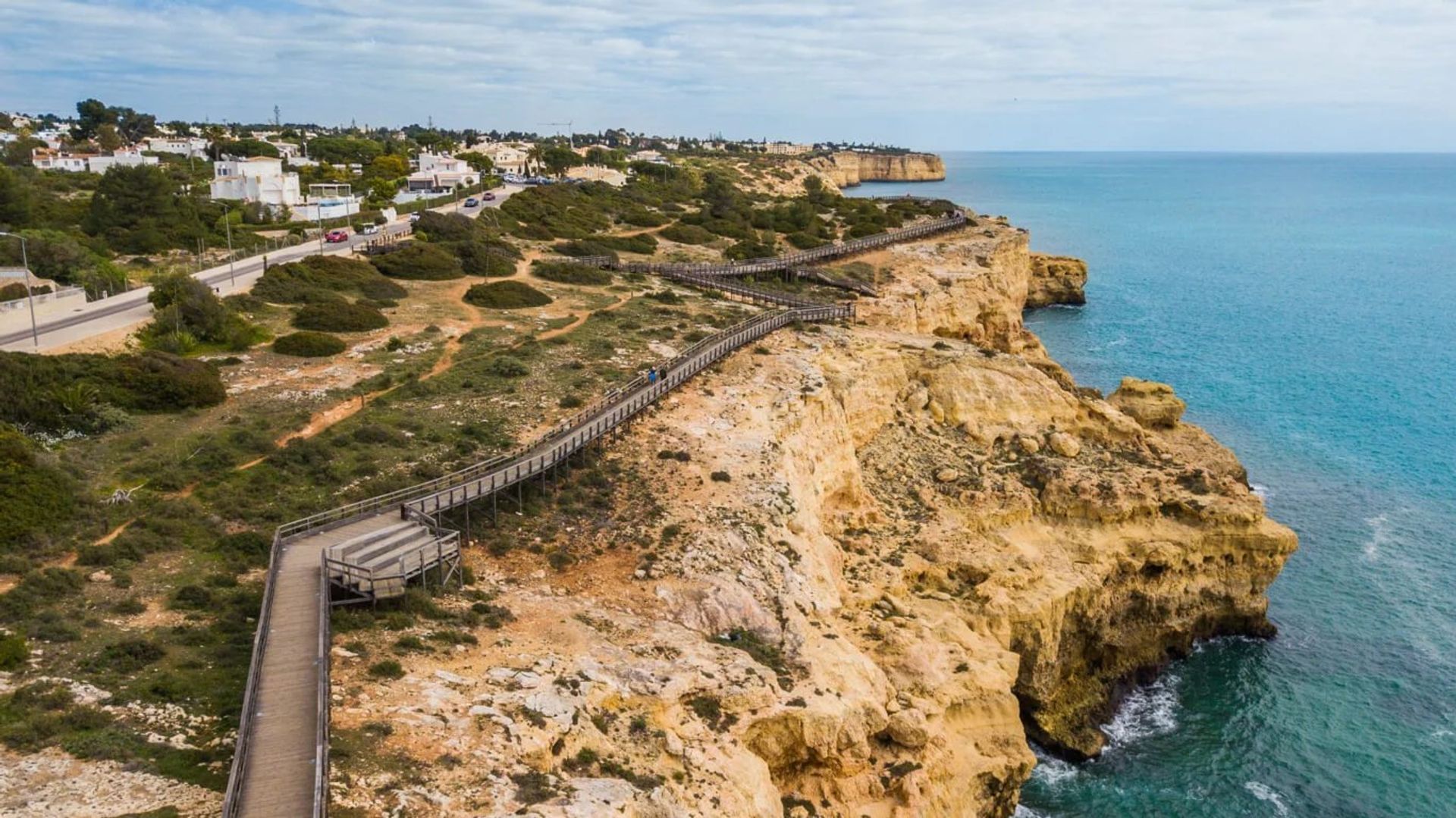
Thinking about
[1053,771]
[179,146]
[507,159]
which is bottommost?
[1053,771]

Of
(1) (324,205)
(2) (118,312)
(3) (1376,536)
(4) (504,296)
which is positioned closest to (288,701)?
(2) (118,312)

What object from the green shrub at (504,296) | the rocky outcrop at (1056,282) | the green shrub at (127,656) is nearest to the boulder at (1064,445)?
the green shrub at (504,296)

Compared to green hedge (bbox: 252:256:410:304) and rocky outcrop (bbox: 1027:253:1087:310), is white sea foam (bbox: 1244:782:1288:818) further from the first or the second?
rocky outcrop (bbox: 1027:253:1087:310)

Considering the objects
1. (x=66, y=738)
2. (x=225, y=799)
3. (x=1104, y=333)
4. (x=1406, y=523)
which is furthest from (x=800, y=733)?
(x=1104, y=333)

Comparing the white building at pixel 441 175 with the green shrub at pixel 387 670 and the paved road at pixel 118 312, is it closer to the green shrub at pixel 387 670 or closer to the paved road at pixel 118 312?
the paved road at pixel 118 312

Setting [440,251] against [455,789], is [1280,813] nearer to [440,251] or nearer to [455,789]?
[455,789]

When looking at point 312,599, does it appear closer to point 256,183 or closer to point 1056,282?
point 256,183
